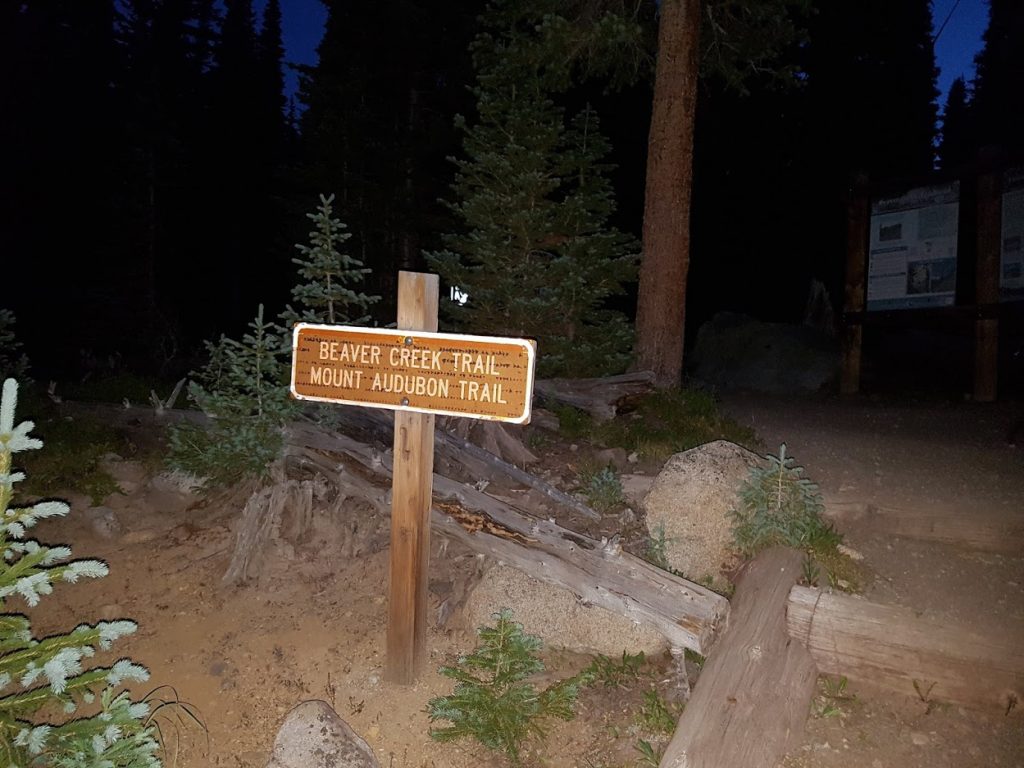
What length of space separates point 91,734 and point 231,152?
4044 cm

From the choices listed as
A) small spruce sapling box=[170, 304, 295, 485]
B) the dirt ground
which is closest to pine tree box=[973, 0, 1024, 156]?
the dirt ground

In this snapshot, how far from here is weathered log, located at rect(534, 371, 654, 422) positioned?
27.4ft

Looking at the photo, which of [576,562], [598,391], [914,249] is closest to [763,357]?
[914,249]

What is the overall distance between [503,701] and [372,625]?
147 centimetres

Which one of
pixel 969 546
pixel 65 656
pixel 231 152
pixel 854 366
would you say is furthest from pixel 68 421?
pixel 231 152

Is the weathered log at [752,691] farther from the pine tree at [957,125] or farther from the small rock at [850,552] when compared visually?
the pine tree at [957,125]

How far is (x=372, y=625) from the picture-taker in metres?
4.85

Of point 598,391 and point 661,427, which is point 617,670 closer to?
point 661,427

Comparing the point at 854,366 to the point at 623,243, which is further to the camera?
the point at 854,366

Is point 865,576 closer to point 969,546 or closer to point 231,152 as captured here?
point 969,546

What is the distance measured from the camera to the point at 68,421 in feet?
24.9

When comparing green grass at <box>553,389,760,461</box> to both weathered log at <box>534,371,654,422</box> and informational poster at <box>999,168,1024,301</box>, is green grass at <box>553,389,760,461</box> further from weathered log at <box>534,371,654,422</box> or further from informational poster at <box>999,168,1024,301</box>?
informational poster at <box>999,168,1024,301</box>

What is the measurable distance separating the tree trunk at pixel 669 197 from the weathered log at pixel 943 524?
Result: 410 cm

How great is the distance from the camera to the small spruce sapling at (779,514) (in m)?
4.49
